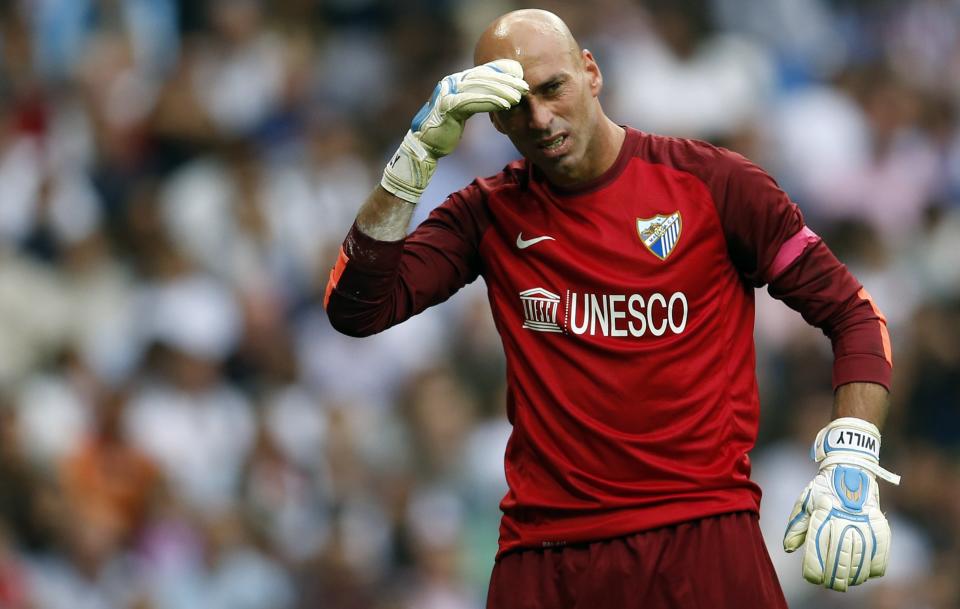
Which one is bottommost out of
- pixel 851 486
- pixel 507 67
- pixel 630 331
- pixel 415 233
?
pixel 851 486

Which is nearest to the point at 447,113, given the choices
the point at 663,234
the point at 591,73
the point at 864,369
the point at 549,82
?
the point at 549,82

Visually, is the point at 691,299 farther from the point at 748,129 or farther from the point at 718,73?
the point at 718,73

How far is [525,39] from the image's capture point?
173 inches

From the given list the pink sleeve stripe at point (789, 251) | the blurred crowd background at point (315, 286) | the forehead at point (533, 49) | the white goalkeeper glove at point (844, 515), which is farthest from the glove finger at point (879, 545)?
the blurred crowd background at point (315, 286)

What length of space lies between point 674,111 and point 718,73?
400 millimetres

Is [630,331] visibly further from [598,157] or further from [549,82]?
[549,82]

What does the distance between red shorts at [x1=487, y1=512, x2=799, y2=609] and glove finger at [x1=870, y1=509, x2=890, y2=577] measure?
13.2 inches

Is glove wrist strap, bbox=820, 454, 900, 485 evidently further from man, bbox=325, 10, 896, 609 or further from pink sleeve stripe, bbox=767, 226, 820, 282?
pink sleeve stripe, bbox=767, 226, 820, 282

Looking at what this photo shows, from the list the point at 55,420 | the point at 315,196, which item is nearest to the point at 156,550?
the point at 55,420

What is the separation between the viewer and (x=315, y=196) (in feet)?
33.4

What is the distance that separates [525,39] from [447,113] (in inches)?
12.6

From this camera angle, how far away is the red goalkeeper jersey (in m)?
4.37

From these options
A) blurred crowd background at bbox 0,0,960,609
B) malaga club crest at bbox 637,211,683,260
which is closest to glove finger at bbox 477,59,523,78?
malaga club crest at bbox 637,211,683,260

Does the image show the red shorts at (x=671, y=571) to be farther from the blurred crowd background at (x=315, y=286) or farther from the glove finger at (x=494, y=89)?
the blurred crowd background at (x=315, y=286)
